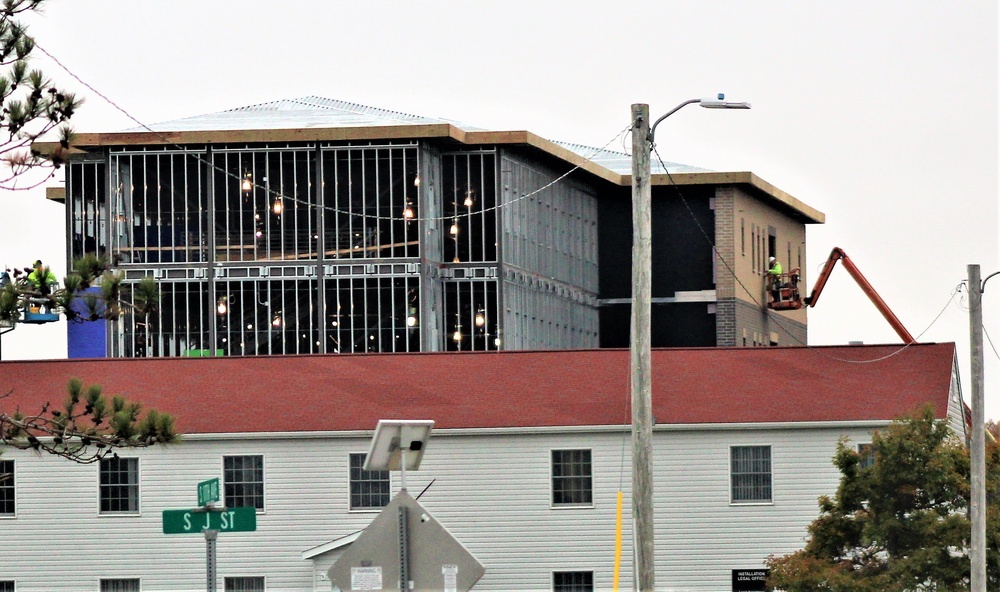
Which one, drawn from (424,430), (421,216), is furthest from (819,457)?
(424,430)

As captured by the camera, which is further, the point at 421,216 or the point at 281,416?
the point at 421,216

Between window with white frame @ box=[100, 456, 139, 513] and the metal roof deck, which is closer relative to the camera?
window with white frame @ box=[100, 456, 139, 513]

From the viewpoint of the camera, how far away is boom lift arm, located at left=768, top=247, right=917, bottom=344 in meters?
58.3

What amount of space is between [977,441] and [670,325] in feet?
120

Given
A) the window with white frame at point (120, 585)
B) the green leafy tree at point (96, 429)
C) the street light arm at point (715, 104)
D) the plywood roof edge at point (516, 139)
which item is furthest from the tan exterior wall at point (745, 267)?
the green leafy tree at point (96, 429)

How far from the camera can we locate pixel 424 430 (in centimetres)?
1493

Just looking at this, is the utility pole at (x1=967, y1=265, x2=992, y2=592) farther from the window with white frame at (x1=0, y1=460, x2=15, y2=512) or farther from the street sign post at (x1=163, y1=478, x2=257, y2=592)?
the window with white frame at (x1=0, y1=460, x2=15, y2=512)

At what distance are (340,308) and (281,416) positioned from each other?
18420 mm

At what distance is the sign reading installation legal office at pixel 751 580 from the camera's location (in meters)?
39.2

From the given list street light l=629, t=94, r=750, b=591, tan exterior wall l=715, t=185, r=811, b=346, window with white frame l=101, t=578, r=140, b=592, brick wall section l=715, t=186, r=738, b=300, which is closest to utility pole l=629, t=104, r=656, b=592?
street light l=629, t=94, r=750, b=591

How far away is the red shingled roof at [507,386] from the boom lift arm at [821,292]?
1242 centimetres

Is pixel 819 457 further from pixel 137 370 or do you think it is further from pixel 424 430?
pixel 424 430

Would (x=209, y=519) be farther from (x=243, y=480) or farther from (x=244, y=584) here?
(x=244, y=584)

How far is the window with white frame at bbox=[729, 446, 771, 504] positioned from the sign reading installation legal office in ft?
4.95
